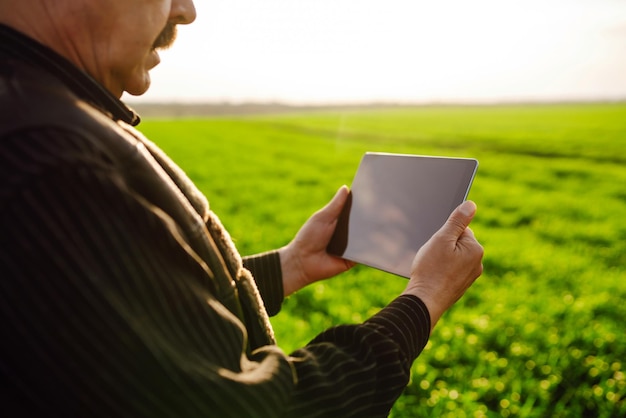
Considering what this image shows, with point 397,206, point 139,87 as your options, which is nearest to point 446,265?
point 397,206

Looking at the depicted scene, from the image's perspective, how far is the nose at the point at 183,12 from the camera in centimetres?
136

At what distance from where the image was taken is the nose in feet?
4.46

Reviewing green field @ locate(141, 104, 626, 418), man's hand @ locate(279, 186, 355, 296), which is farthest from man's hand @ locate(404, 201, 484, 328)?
green field @ locate(141, 104, 626, 418)

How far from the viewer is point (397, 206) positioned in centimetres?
196

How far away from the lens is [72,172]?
2.80ft

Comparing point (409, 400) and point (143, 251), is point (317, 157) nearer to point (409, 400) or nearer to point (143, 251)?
point (409, 400)

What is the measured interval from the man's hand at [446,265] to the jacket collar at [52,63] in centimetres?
86

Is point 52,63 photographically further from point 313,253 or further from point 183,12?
point 313,253

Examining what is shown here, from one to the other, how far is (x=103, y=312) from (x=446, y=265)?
940 millimetres

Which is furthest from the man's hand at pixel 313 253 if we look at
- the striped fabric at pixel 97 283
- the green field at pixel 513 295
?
the green field at pixel 513 295

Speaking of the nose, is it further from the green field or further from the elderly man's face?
the green field

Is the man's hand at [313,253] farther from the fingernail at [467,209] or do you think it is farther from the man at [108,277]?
the man at [108,277]

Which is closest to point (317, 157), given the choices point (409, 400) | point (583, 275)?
point (583, 275)

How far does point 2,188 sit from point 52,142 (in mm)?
97
